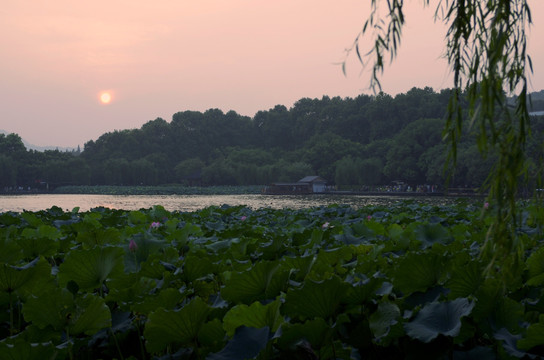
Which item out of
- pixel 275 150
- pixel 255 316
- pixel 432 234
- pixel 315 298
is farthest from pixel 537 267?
pixel 275 150

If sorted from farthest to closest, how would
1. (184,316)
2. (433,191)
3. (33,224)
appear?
(433,191) → (33,224) → (184,316)

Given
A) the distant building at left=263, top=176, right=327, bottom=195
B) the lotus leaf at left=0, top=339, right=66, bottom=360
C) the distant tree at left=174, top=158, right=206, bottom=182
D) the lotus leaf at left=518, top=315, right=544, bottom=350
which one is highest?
the distant tree at left=174, top=158, right=206, bottom=182

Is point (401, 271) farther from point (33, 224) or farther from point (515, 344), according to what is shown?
point (33, 224)

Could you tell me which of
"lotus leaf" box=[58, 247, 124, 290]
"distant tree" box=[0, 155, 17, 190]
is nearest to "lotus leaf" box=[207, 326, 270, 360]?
"lotus leaf" box=[58, 247, 124, 290]

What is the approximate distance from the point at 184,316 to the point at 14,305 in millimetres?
796

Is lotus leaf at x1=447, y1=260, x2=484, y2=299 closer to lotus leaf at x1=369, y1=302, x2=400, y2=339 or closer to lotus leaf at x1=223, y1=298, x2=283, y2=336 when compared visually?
lotus leaf at x1=369, y1=302, x2=400, y2=339

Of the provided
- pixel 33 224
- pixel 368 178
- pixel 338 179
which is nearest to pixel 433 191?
pixel 368 178

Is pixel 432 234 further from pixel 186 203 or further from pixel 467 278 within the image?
pixel 186 203

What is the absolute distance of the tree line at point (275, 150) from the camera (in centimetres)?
5106

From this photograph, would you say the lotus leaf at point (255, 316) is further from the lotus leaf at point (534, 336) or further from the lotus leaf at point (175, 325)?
the lotus leaf at point (534, 336)

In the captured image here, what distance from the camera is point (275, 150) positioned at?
294ft

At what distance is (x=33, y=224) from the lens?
4.48 metres

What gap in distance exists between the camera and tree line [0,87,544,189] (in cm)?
5106

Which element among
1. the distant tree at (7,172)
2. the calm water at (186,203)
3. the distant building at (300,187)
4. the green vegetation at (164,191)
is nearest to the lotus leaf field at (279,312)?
the calm water at (186,203)
